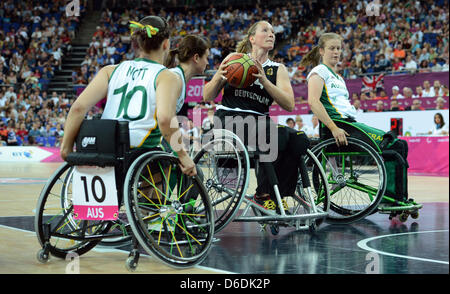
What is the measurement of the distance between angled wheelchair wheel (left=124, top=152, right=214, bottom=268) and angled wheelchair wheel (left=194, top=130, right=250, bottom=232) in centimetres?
37

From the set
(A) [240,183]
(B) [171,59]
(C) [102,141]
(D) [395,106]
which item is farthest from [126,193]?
(D) [395,106]

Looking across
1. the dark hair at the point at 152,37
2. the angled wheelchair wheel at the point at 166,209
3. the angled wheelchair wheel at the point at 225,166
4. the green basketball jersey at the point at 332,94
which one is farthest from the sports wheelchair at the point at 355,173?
the dark hair at the point at 152,37

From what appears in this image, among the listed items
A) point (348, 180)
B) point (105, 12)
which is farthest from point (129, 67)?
point (105, 12)

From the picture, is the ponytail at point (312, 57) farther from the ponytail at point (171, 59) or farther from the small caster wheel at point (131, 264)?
the small caster wheel at point (131, 264)

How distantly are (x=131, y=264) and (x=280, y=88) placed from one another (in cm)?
199

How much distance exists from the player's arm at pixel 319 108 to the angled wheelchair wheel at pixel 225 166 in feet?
3.53

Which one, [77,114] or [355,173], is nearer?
[77,114]

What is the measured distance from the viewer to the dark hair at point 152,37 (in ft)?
11.6

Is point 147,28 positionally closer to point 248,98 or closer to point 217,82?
point 217,82

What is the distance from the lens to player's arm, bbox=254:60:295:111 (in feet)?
14.4

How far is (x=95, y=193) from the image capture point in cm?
327
